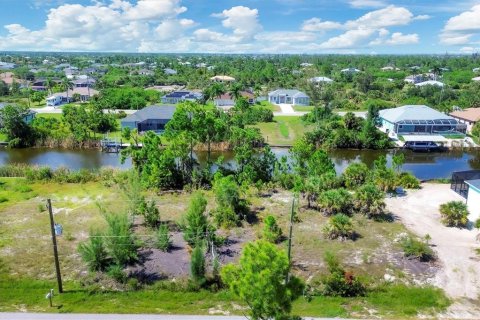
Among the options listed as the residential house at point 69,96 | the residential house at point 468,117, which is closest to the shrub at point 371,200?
the residential house at point 468,117

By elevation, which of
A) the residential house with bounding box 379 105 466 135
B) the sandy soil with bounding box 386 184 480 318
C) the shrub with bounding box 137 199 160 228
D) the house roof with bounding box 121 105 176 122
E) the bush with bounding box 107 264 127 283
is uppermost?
the house roof with bounding box 121 105 176 122

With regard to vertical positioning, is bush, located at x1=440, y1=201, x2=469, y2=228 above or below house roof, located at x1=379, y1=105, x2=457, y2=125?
below

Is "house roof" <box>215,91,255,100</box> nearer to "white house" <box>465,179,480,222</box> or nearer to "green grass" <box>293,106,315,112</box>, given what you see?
"green grass" <box>293,106,315,112</box>

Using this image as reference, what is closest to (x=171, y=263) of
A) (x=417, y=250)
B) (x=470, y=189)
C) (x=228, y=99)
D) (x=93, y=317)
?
(x=93, y=317)

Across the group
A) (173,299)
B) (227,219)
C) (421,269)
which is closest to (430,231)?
(421,269)

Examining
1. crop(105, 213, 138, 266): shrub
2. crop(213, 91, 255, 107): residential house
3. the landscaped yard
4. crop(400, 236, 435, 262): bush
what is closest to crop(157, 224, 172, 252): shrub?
the landscaped yard

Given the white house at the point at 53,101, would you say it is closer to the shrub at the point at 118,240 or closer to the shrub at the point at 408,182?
the shrub at the point at 118,240

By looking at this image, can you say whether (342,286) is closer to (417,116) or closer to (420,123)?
(420,123)
